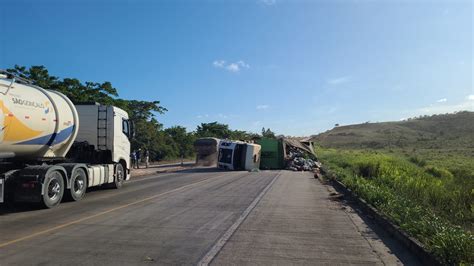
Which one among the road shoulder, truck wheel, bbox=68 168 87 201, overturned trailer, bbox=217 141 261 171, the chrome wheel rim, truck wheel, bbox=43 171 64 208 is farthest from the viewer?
overturned trailer, bbox=217 141 261 171

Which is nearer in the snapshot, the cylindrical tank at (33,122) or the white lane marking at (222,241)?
the white lane marking at (222,241)

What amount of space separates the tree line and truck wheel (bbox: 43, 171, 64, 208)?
126 inches

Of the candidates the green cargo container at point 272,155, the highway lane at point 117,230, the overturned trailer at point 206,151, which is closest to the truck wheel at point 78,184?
the highway lane at point 117,230

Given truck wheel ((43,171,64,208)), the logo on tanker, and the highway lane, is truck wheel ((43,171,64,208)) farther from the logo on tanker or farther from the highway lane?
the logo on tanker

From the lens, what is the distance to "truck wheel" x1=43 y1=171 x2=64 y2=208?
1130 centimetres

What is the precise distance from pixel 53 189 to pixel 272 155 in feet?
88.2

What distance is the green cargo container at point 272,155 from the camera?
37.3 metres

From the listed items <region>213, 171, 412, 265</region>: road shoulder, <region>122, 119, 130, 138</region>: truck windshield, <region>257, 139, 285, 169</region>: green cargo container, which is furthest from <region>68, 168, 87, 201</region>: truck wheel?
<region>257, 139, 285, 169</region>: green cargo container

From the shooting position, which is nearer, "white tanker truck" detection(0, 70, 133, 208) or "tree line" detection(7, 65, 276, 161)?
"white tanker truck" detection(0, 70, 133, 208)

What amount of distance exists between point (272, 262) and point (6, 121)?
778 cm

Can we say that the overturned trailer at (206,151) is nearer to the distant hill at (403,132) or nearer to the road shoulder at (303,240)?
the road shoulder at (303,240)

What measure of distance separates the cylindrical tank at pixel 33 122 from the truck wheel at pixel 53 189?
37.8 inches

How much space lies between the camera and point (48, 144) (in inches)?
492

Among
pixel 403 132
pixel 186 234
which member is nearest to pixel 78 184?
pixel 186 234
